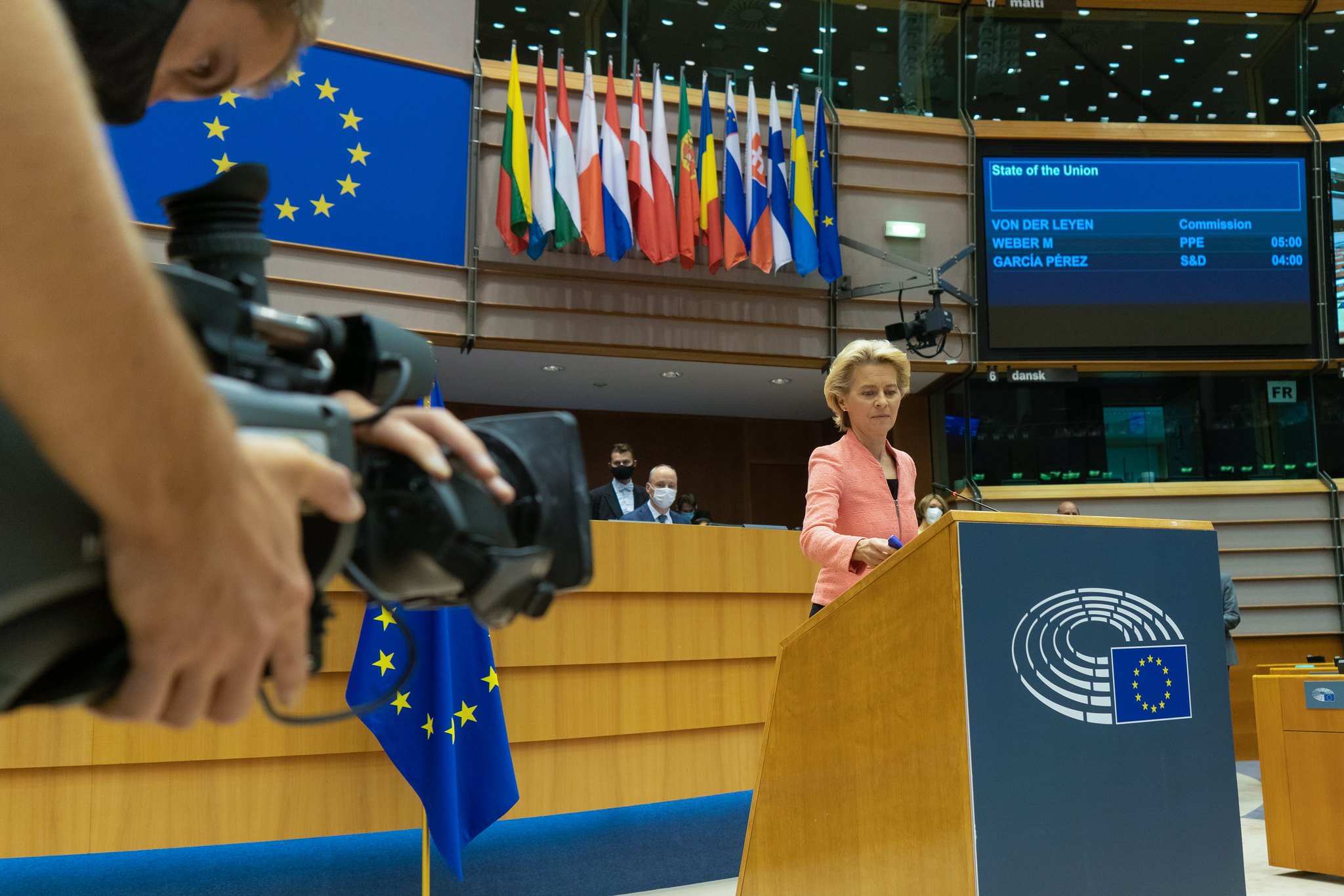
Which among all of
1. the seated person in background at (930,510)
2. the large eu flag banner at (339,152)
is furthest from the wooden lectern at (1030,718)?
the large eu flag banner at (339,152)

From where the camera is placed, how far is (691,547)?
4496 millimetres

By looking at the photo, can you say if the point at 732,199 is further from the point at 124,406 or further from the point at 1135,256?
the point at 124,406

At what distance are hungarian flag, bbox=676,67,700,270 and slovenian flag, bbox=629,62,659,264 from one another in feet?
0.77

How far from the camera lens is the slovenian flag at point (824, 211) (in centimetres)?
792

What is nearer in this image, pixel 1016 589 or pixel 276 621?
pixel 276 621

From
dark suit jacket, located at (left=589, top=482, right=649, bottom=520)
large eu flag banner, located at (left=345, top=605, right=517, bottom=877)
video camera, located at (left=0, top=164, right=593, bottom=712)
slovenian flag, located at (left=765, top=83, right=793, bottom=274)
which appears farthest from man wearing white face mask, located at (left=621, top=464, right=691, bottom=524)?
video camera, located at (left=0, top=164, right=593, bottom=712)

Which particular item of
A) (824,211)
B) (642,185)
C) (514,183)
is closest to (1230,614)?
(824,211)

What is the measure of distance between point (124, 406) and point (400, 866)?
3406 millimetres

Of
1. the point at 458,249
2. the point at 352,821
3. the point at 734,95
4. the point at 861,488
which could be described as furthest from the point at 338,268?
the point at 861,488

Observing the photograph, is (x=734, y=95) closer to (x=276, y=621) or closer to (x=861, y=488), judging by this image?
(x=861, y=488)

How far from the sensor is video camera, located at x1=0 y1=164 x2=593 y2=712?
1.68 ft

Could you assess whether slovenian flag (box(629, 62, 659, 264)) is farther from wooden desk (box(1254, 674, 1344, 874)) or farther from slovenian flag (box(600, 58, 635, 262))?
wooden desk (box(1254, 674, 1344, 874))

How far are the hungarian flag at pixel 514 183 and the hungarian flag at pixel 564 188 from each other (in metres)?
0.19

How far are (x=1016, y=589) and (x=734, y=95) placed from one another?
659 cm
